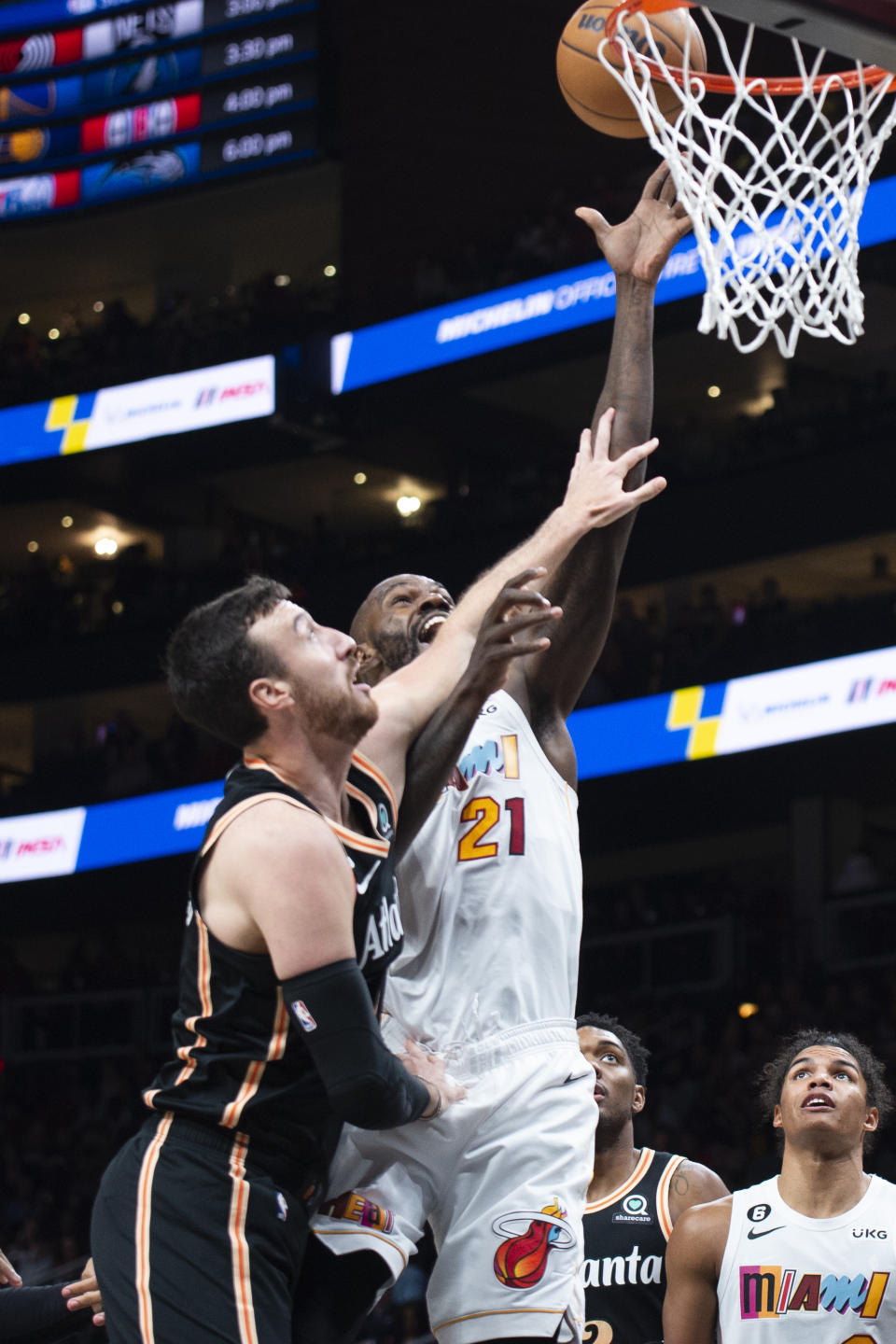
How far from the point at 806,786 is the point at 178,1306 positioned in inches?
579

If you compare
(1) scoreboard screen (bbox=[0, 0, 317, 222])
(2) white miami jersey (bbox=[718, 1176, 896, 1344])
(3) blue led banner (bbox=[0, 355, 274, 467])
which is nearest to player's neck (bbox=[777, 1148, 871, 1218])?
(2) white miami jersey (bbox=[718, 1176, 896, 1344])

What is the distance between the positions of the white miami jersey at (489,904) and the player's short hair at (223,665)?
576 millimetres

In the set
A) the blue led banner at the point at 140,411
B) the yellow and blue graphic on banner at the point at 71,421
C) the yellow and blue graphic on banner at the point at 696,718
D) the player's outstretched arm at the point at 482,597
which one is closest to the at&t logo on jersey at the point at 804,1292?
the player's outstretched arm at the point at 482,597

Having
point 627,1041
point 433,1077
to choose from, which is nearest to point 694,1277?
point 627,1041

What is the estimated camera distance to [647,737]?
1484 centimetres

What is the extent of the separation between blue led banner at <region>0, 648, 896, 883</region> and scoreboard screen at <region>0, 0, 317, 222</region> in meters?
5.86

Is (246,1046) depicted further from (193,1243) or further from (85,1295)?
(85,1295)

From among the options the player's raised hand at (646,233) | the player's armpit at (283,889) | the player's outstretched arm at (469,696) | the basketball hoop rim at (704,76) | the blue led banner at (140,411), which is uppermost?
the blue led banner at (140,411)

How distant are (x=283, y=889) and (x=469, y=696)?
0.67 metres

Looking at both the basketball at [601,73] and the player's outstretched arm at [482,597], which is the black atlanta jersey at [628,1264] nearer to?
the player's outstretched arm at [482,597]

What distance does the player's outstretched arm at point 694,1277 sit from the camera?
177 inches

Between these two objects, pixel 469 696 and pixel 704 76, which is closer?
pixel 469 696

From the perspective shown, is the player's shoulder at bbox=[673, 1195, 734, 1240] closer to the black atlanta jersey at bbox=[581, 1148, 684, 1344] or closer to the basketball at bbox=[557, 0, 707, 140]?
the black atlanta jersey at bbox=[581, 1148, 684, 1344]

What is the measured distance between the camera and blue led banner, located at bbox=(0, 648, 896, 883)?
13711mm
